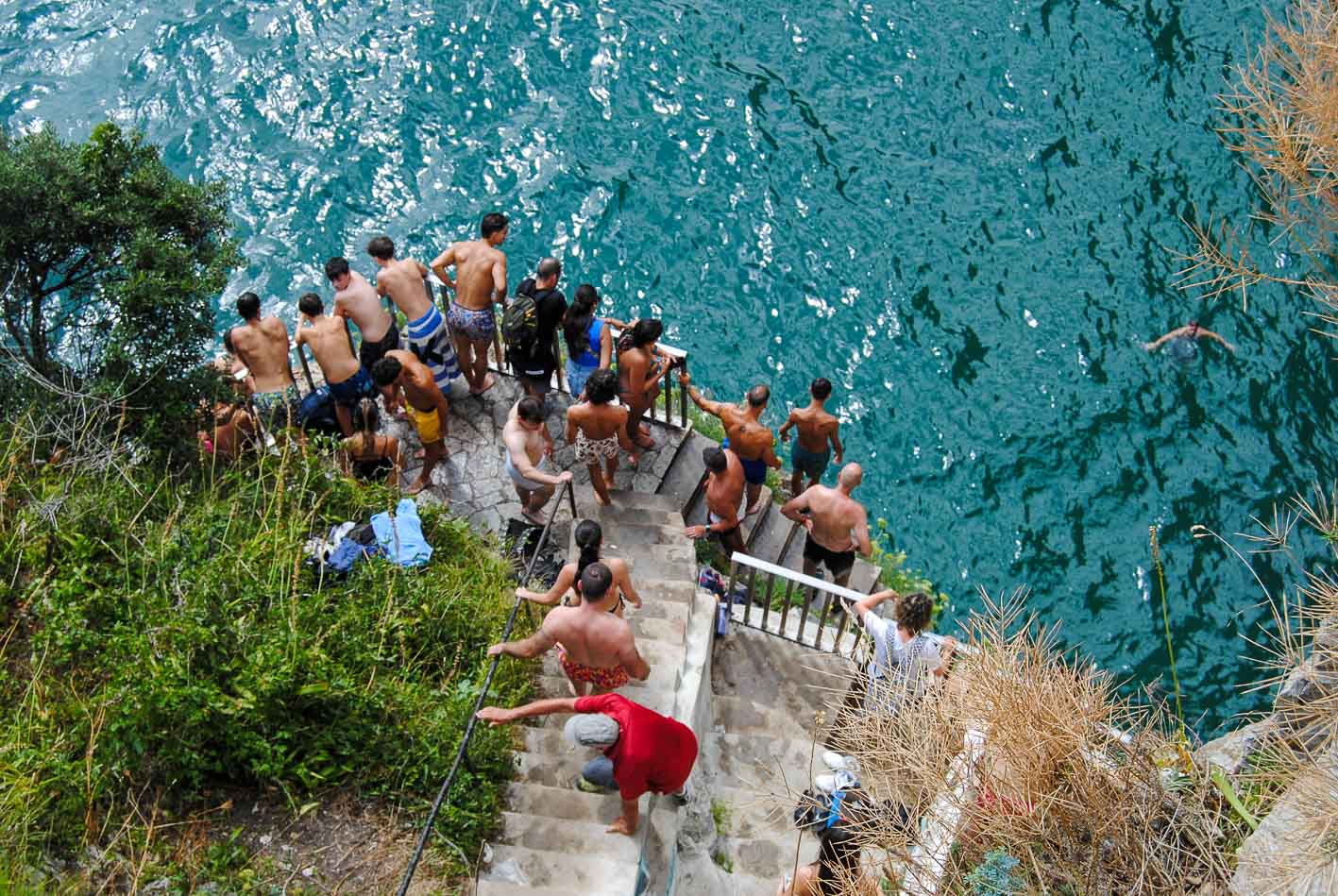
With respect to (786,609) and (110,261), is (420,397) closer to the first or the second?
(110,261)

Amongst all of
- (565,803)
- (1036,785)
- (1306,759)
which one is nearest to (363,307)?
(565,803)

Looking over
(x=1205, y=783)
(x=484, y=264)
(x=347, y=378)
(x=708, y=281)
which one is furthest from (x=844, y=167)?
(x=1205, y=783)

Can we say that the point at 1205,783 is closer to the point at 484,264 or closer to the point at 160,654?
the point at 160,654

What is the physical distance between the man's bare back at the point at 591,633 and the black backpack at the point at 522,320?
13.2 feet

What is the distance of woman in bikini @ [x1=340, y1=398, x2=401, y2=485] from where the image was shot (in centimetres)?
1035

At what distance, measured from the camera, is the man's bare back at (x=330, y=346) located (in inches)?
417

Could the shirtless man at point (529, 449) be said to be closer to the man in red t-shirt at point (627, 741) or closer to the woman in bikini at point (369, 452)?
the woman in bikini at point (369, 452)

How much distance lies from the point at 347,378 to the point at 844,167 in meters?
9.20

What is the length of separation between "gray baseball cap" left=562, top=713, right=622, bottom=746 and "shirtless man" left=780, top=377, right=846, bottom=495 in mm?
4822

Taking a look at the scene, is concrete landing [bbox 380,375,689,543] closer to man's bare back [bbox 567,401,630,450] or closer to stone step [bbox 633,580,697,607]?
man's bare back [bbox 567,401,630,450]

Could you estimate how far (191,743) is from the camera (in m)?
7.11

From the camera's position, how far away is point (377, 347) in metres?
11.2

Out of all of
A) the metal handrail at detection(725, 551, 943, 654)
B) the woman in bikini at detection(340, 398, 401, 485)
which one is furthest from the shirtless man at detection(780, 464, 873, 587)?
the woman in bikini at detection(340, 398, 401, 485)

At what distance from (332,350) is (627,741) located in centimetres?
565
